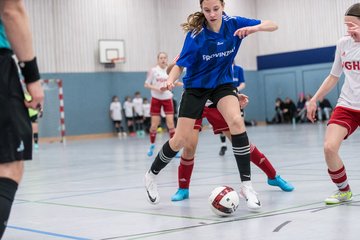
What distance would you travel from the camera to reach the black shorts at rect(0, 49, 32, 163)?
10.0ft

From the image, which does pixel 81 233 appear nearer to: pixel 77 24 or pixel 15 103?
pixel 15 103

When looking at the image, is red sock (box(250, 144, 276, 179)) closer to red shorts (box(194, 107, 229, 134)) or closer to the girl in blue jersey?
red shorts (box(194, 107, 229, 134))

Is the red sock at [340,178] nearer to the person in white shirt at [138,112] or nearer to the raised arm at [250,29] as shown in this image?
the raised arm at [250,29]

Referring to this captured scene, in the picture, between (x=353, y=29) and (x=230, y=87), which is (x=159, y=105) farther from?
(x=353, y=29)

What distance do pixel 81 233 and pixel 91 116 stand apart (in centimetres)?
2537

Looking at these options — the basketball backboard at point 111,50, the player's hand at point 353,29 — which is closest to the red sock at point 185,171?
the player's hand at point 353,29

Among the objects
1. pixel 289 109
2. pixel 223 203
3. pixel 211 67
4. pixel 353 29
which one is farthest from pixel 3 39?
pixel 289 109

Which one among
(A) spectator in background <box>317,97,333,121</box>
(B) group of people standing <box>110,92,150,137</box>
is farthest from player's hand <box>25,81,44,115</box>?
(A) spectator in background <box>317,97,333,121</box>

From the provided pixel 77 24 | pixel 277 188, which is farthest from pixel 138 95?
pixel 277 188

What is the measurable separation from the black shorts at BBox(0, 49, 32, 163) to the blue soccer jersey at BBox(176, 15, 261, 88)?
2782 mm

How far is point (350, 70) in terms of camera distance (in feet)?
17.9

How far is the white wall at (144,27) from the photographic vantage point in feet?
92.2

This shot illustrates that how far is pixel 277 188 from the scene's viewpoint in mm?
6773

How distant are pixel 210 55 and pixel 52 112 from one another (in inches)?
868
